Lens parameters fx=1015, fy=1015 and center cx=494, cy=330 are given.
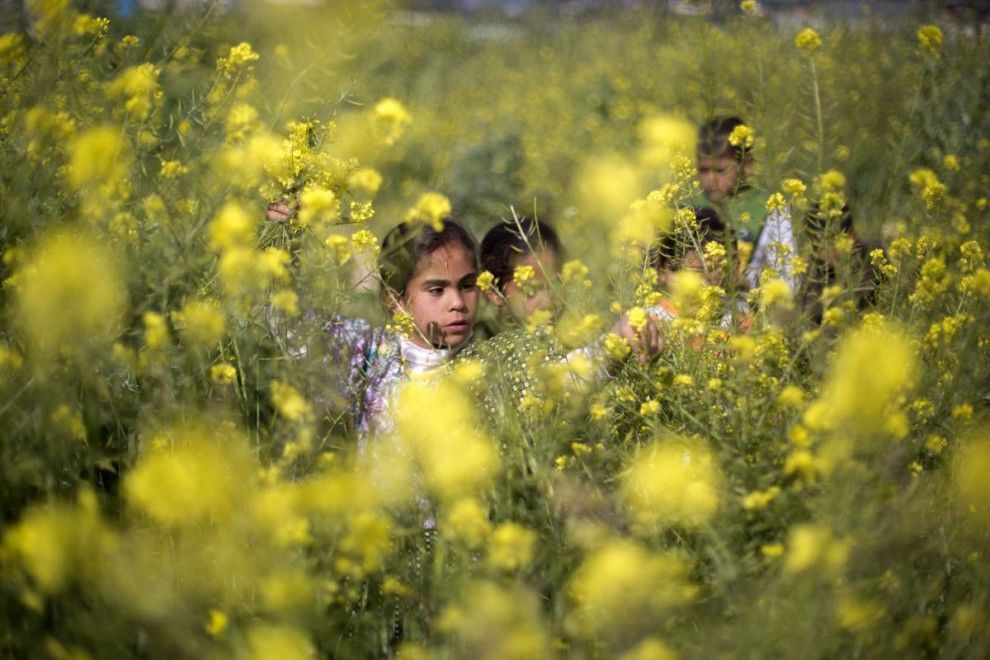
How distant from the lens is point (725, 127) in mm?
3713

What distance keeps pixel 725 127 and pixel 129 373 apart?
244 centimetres

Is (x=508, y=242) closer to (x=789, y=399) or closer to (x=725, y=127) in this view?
(x=725, y=127)

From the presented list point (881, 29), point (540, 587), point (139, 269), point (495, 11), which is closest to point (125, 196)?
point (139, 269)

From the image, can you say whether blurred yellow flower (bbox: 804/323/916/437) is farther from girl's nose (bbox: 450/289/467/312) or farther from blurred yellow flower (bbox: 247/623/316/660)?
girl's nose (bbox: 450/289/467/312)

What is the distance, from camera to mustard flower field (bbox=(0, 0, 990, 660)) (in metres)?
1.54

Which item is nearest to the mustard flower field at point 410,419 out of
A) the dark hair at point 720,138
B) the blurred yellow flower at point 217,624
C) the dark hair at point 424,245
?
the blurred yellow flower at point 217,624

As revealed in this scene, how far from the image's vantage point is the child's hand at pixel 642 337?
7.47ft

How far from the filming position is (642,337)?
7.54 ft

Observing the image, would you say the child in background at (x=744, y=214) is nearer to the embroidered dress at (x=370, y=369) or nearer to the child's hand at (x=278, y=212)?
the embroidered dress at (x=370, y=369)

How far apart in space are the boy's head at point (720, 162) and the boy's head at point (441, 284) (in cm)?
69

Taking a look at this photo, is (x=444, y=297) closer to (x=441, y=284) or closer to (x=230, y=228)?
(x=441, y=284)

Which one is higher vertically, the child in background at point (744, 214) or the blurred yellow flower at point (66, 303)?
the blurred yellow flower at point (66, 303)

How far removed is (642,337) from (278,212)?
94 centimetres

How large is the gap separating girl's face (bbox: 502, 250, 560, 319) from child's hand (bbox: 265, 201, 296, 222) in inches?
21.5
